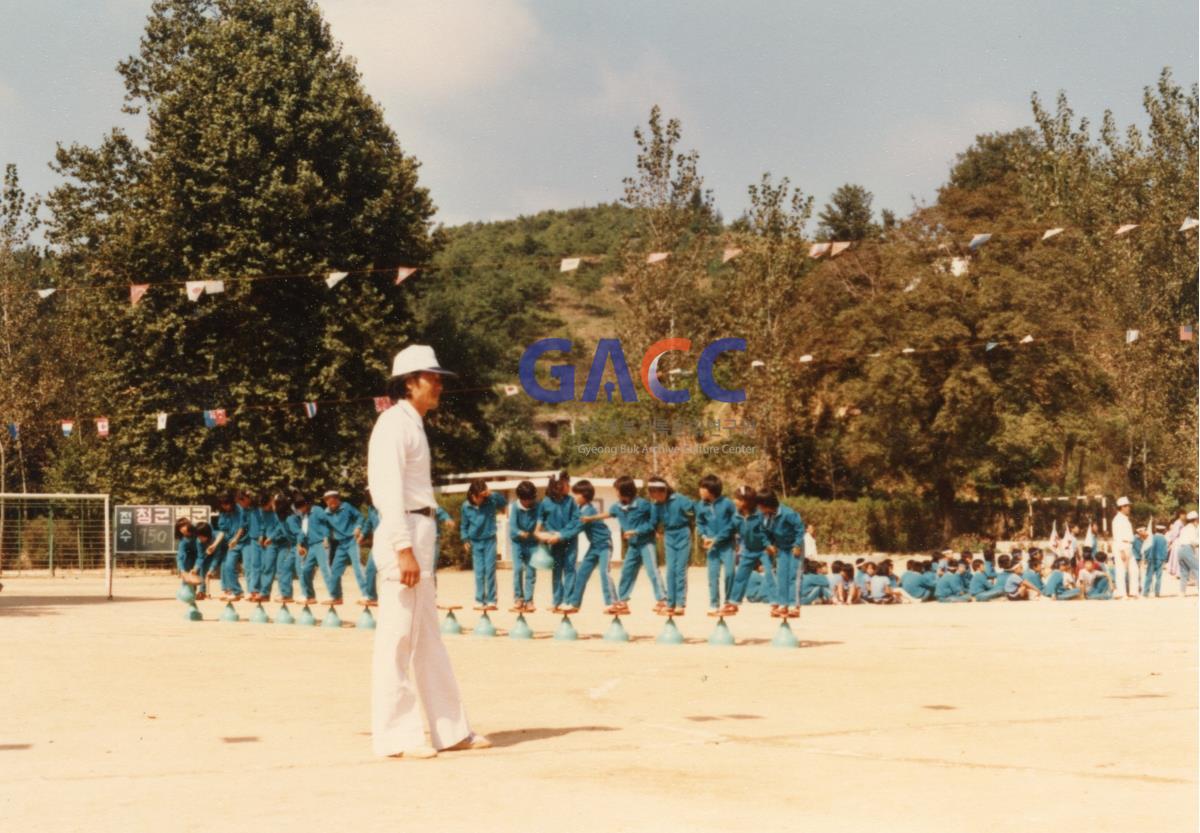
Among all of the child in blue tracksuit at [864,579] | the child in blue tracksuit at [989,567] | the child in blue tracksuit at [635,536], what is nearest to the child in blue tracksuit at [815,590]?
the child in blue tracksuit at [864,579]

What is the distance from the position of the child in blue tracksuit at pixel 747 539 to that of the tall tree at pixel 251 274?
2694cm

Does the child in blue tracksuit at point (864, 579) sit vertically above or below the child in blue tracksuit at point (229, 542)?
below

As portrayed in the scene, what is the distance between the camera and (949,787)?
7883 millimetres

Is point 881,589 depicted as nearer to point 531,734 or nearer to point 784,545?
point 784,545

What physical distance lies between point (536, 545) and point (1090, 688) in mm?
9590

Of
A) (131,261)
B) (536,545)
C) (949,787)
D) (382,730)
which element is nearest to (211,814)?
(382,730)

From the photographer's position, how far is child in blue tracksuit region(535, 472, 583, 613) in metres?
20.8

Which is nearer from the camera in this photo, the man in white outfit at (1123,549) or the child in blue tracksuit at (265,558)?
the child in blue tracksuit at (265,558)

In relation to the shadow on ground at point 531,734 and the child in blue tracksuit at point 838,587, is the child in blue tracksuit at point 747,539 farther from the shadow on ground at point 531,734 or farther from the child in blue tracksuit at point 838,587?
the child in blue tracksuit at point 838,587

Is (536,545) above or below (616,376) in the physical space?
below

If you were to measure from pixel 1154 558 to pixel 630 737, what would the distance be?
25.0 meters

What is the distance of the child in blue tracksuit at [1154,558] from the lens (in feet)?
106

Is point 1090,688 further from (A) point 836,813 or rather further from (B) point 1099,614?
(B) point 1099,614

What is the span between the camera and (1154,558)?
106ft
